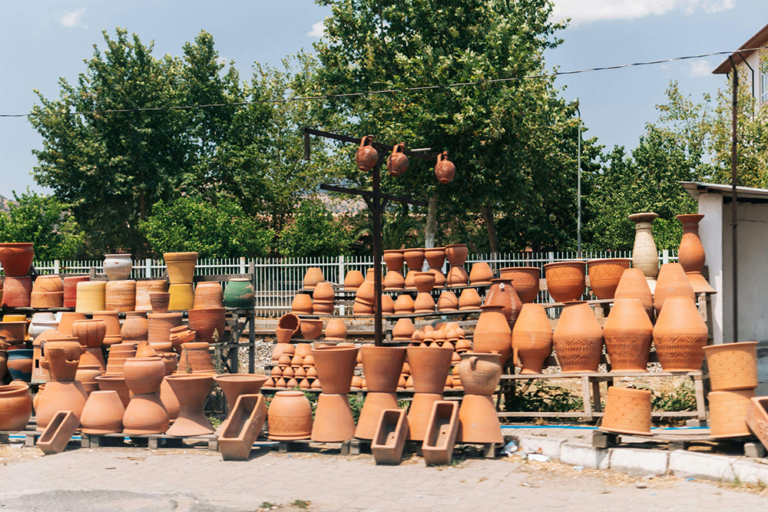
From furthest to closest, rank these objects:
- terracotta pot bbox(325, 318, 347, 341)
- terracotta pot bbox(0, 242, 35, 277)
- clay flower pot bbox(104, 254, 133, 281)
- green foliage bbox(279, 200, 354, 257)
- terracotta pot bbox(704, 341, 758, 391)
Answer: green foliage bbox(279, 200, 354, 257)
terracotta pot bbox(0, 242, 35, 277)
clay flower pot bbox(104, 254, 133, 281)
terracotta pot bbox(325, 318, 347, 341)
terracotta pot bbox(704, 341, 758, 391)

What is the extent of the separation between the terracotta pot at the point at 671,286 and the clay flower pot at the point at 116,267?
6854 millimetres

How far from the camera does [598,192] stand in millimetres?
22422

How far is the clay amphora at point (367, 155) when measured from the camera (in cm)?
765

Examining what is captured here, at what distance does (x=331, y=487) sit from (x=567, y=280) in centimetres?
384

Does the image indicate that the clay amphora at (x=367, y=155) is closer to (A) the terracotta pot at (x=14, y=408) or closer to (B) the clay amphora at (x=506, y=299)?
(B) the clay amphora at (x=506, y=299)

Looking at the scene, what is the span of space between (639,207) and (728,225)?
1351 cm

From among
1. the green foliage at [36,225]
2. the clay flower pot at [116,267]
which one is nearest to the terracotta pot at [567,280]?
the clay flower pot at [116,267]

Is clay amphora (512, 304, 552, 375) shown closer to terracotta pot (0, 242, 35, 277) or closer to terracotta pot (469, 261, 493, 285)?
terracotta pot (469, 261, 493, 285)

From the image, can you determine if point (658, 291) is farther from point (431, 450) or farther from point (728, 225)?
point (431, 450)

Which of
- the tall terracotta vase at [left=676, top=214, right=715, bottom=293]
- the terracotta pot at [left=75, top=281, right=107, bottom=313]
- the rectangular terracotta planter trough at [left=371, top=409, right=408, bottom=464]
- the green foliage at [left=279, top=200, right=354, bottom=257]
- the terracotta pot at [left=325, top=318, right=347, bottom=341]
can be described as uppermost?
the green foliage at [left=279, top=200, right=354, bottom=257]

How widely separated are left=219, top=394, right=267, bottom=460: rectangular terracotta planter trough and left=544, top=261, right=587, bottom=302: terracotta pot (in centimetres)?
355

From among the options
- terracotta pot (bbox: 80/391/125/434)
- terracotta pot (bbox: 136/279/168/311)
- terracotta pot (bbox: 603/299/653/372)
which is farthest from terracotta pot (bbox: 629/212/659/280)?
terracotta pot (bbox: 136/279/168/311)

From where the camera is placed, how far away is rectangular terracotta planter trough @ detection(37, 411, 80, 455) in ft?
21.0

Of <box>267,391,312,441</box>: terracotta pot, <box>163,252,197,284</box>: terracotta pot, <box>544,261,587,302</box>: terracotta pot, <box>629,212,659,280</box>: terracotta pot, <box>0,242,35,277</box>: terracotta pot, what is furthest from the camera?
<box>0,242,35,277</box>: terracotta pot
